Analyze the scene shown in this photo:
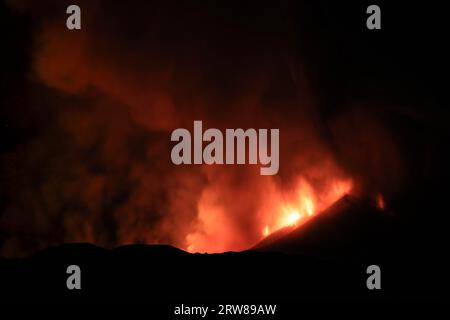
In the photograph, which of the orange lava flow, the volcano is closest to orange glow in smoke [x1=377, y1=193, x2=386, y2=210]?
the volcano

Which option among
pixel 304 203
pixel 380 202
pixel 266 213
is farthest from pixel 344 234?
pixel 266 213

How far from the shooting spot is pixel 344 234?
42.2 feet

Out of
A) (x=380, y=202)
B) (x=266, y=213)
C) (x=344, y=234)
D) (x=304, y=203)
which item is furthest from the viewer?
(x=266, y=213)

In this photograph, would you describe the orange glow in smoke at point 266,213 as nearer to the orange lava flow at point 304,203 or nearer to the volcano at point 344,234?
the orange lava flow at point 304,203

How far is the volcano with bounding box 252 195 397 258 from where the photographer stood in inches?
489

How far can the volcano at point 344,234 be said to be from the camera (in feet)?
40.7

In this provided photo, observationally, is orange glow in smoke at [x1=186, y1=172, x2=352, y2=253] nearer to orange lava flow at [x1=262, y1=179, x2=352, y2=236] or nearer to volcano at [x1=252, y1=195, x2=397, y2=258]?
orange lava flow at [x1=262, y1=179, x2=352, y2=236]

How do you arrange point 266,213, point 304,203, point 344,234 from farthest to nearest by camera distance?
1. point 266,213
2. point 304,203
3. point 344,234

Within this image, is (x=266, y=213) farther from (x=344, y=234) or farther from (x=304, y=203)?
(x=344, y=234)

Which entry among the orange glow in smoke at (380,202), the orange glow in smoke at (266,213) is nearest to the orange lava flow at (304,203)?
the orange glow in smoke at (266,213)

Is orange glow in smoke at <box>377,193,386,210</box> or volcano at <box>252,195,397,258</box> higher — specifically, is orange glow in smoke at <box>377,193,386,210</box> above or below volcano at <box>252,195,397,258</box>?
above

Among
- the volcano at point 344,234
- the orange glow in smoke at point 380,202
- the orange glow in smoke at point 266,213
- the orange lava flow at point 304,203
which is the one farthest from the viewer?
the orange glow in smoke at point 266,213
